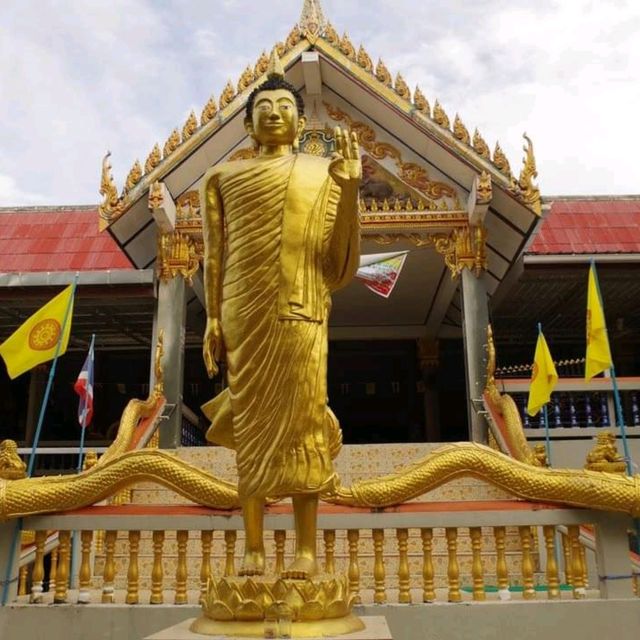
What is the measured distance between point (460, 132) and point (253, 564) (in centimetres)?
673

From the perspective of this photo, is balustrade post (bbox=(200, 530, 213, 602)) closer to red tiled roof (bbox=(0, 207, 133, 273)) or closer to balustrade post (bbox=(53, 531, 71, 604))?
balustrade post (bbox=(53, 531, 71, 604))

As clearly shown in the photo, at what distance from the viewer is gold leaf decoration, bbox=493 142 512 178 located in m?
8.18

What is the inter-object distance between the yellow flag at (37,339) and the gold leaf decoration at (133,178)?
2.57 meters

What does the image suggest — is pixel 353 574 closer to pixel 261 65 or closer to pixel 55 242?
pixel 261 65

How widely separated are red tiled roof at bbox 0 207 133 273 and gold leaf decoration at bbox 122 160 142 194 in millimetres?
2327

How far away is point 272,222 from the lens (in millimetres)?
3000

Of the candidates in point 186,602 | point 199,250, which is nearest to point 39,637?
point 186,602

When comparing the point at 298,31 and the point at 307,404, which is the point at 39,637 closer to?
the point at 307,404

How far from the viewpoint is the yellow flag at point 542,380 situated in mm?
6699

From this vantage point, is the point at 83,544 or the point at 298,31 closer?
the point at 83,544

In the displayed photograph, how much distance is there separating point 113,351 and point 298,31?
725 centimetres

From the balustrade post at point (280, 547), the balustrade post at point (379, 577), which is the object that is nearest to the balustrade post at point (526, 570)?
the balustrade post at point (379, 577)

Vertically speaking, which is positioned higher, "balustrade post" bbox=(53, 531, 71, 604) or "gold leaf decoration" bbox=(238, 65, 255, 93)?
"gold leaf decoration" bbox=(238, 65, 255, 93)

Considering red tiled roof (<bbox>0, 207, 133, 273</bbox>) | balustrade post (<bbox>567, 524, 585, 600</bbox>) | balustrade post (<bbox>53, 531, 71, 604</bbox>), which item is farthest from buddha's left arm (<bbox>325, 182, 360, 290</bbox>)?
red tiled roof (<bbox>0, 207, 133, 273</bbox>)
